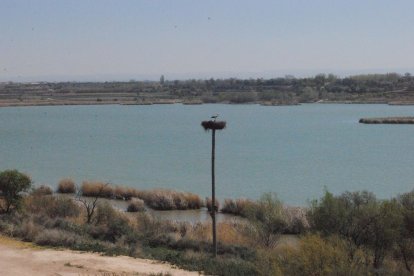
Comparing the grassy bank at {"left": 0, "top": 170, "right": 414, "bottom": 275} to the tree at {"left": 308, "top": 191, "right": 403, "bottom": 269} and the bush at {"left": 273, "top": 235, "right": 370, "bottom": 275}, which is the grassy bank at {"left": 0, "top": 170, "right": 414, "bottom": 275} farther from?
the bush at {"left": 273, "top": 235, "right": 370, "bottom": 275}

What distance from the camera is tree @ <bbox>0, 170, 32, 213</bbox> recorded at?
2128cm

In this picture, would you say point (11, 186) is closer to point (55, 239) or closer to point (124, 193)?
point (55, 239)

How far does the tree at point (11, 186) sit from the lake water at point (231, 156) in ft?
39.2

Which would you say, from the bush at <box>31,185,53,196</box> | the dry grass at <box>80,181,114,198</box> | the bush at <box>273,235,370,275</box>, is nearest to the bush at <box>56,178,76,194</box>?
the dry grass at <box>80,181,114,198</box>

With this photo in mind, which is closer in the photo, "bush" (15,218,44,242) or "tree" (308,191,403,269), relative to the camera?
"tree" (308,191,403,269)

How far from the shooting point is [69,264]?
14023 mm

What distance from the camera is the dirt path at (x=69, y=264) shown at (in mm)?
13383

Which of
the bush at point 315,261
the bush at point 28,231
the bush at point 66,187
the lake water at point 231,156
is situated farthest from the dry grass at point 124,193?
the bush at point 315,261

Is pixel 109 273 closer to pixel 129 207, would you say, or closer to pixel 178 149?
pixel 129 207

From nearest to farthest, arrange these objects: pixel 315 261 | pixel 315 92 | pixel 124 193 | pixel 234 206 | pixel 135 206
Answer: pixel 315 261
pixel 234 206
pixel 135 206
pixel 124 193
pixel 315 92

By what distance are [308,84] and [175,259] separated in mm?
167167

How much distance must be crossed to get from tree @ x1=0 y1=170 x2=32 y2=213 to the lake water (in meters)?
12.0

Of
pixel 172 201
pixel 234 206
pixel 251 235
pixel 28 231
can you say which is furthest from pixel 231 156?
pixel 28 231

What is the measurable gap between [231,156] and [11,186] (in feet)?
93.0
